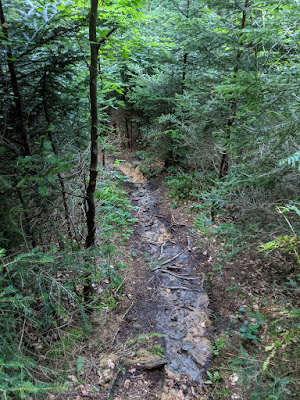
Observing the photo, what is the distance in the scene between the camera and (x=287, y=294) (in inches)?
193

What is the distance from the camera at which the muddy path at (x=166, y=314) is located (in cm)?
390

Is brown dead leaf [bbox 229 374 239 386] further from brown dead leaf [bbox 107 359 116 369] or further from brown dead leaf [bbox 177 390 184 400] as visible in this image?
brown dead leaf [bbox 107 359 116 369]

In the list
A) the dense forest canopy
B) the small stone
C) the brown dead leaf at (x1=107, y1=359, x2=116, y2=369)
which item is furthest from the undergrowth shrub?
the small stone

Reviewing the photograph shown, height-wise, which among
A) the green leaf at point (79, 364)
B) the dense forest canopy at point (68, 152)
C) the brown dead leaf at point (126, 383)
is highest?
the dense forest canopy at point (68, 152)

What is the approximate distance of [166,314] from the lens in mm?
5266

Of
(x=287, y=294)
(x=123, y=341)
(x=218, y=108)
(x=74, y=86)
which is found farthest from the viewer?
(x=218, y=108)

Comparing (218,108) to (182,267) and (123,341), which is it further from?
(123,341)

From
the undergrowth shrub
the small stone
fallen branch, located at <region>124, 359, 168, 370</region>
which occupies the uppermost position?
the undergrowth shrub

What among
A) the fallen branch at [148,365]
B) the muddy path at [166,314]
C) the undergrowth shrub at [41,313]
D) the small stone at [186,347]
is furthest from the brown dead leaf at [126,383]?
the small stone at [186,347]

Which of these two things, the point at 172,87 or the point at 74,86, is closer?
the point at 74,86

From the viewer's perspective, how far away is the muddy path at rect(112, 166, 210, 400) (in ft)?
12.8

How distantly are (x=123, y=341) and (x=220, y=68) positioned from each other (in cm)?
717

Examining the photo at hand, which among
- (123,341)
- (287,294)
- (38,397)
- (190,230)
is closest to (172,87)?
(190,230)

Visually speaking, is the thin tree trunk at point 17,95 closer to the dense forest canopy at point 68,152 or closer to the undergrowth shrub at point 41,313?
the dense forest canopy at point 68,152
